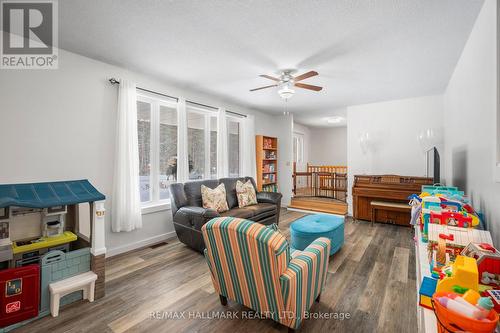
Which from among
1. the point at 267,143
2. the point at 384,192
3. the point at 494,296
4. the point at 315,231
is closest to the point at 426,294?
the point at 494,296

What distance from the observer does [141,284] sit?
7.98 ft

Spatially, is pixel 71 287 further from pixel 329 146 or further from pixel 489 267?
pixel 329 146

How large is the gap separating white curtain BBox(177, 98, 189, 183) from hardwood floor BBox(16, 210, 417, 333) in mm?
1257

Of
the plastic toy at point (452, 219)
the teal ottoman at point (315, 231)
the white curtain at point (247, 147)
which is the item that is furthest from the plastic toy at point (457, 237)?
the white curtain at point (247, 147)

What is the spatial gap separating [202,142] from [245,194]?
1.33 m

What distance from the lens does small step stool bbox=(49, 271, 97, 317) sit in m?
1.95

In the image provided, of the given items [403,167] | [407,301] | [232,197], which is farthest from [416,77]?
[232,197]

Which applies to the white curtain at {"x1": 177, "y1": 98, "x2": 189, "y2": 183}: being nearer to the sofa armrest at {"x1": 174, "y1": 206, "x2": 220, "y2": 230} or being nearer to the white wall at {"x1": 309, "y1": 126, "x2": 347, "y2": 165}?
the sofa armrest at {"x1": 174, "y1": 206, "x2": 220, "y2": 230}

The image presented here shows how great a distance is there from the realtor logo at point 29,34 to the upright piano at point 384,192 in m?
5.19

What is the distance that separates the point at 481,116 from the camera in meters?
1.85

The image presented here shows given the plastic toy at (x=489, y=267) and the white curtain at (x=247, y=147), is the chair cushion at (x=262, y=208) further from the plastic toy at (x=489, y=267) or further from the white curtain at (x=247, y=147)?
the plastic toy at (x=489, y=267)

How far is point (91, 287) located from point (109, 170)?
4.96ft

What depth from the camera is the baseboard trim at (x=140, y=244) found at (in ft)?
10.3

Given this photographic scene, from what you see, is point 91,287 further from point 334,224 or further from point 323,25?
point 323,25
